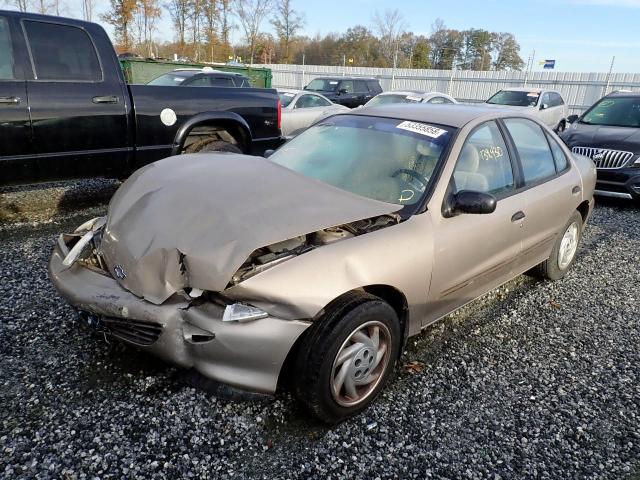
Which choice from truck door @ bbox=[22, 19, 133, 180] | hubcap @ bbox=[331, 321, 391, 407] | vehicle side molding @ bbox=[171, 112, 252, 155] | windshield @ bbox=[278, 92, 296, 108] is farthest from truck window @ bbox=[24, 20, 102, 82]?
windshield @ bbox=[278, 92, 296, 108]

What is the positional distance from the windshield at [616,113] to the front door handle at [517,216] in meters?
6.24

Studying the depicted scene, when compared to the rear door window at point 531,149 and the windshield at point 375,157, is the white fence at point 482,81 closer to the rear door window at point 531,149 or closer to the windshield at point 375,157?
the rear door window at point 531,149

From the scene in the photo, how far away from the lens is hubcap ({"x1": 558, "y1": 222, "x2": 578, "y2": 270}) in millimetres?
4539

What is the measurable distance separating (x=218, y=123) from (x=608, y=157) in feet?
19.6

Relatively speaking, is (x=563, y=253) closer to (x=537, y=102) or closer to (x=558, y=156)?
(x=558, y=156)

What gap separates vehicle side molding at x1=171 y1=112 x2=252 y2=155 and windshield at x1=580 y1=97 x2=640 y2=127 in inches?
250

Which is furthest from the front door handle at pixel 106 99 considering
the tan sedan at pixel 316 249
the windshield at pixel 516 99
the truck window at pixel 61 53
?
the windshield at pixel 516 99

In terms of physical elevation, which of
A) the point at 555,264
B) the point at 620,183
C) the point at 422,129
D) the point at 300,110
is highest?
the point at 422,129

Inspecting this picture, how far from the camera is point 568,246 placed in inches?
184

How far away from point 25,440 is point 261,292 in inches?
52.9

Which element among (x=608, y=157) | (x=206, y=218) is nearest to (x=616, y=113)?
(x=608, y=157)

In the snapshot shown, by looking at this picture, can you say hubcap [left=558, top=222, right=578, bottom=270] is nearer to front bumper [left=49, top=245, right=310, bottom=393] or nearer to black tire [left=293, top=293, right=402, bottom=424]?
black tire [left=293, top=293, right=402, bottom=424]

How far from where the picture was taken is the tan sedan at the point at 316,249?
7.49 feet

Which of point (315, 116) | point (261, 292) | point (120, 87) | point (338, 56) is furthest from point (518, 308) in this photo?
point (338, 56)
